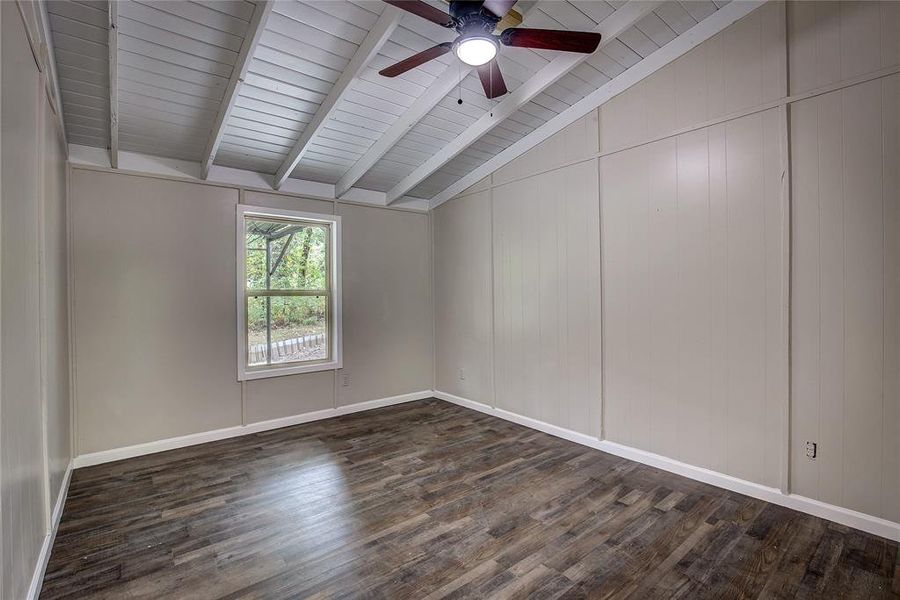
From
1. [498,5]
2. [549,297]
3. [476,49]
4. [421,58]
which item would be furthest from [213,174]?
[549,297]

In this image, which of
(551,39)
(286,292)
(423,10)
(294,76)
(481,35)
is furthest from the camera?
(286,292)

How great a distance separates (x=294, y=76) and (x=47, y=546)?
3.11 meters

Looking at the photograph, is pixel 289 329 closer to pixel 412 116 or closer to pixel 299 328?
pixel 299 328

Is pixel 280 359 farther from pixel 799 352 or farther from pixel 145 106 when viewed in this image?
pixel 799 352

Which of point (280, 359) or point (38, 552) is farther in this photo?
point (280, 359)

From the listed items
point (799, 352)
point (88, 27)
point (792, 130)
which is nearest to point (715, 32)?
point (792, 130)

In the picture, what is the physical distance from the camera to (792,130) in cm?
264

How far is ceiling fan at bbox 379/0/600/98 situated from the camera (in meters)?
2.01

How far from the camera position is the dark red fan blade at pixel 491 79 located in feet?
8.27

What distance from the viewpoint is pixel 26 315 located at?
187cm

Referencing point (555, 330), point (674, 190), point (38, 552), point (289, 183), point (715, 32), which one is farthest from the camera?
point (289, 183)

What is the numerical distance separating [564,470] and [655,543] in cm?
99

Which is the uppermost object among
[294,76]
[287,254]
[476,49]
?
[294,76]

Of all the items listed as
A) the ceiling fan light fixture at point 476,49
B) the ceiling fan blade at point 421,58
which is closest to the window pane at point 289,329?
the ceiling fan blade at point 421,58
